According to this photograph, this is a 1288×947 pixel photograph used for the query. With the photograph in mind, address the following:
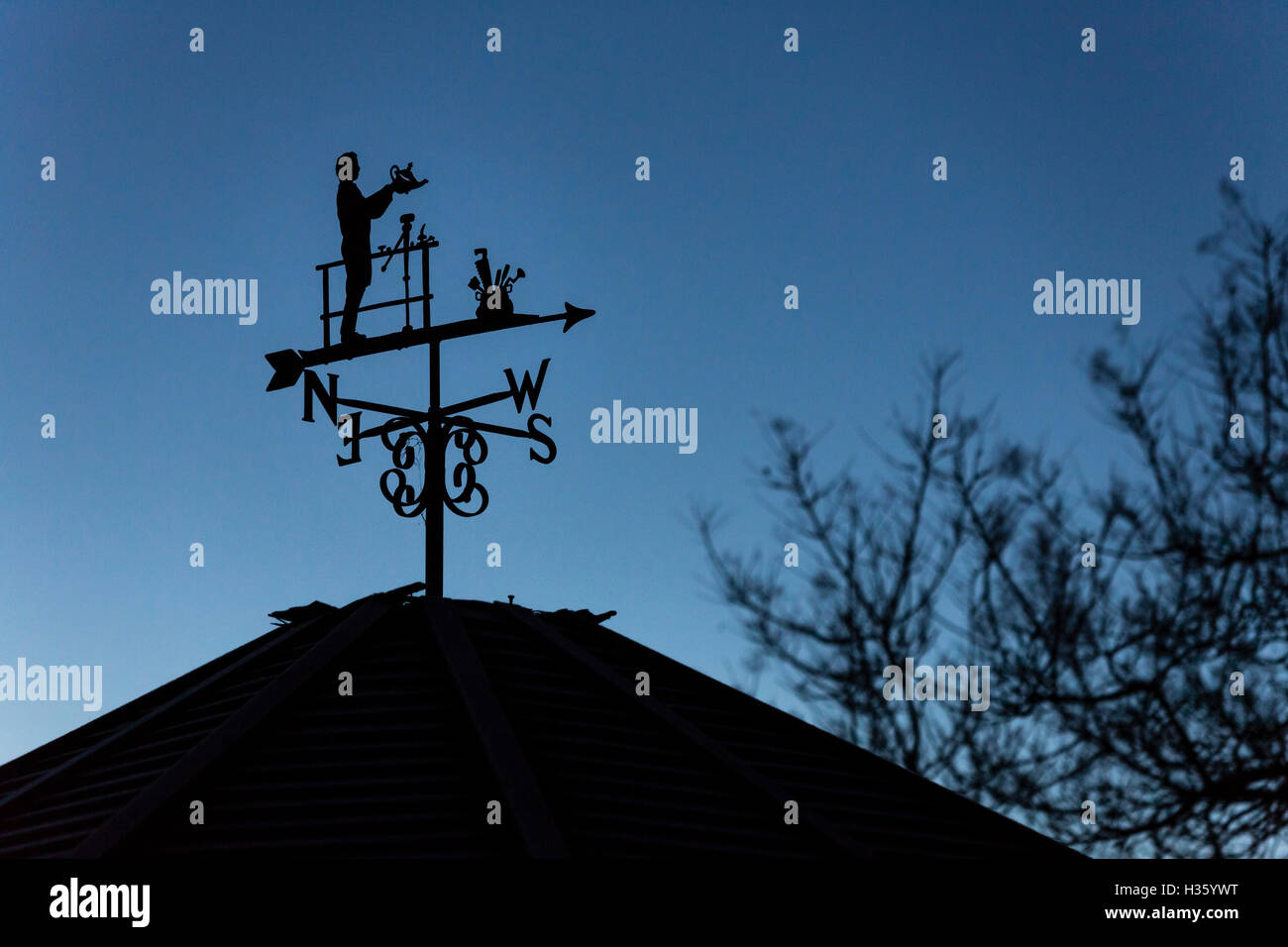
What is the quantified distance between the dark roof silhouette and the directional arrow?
1356mm

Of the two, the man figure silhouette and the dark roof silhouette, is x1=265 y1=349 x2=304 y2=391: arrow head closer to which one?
the man figure silhouette

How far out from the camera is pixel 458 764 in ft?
18.9

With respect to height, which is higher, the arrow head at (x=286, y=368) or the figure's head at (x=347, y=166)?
the figure's head at (x=347, y=166)

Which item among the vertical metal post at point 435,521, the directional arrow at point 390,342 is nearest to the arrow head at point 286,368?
the directional arrow at point 390,342

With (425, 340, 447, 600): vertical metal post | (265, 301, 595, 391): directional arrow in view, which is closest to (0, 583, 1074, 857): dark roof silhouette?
(425, 340, 447, 600): vertical metal post

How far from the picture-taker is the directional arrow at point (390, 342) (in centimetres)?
773

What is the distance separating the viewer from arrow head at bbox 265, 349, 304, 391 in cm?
838

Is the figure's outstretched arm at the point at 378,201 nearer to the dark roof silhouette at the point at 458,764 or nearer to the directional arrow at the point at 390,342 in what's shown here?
the directional arrow at the point at 390,342

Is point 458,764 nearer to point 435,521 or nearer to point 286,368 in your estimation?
point 435,521

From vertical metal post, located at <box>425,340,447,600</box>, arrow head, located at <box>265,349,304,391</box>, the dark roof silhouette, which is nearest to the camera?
the dark roof silhouette

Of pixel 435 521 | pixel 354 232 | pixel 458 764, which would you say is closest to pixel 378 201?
pixel 354 232

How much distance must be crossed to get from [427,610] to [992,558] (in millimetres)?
11610

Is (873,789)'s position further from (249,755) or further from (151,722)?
(151,722)

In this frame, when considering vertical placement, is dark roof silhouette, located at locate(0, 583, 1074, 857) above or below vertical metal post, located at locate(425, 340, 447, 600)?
below
